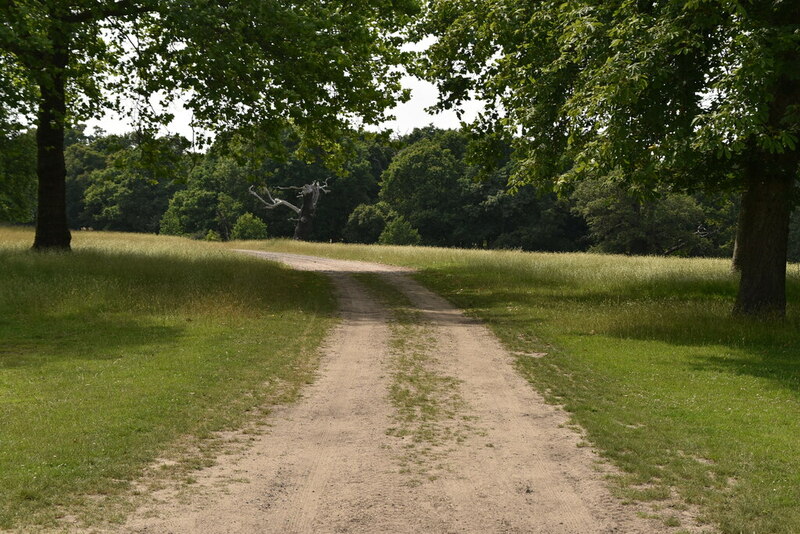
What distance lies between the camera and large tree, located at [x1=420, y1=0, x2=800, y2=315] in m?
12.8

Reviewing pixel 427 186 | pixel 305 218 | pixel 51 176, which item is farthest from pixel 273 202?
pixel 51 176

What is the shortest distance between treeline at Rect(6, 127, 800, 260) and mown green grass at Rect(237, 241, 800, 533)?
31.6 meters

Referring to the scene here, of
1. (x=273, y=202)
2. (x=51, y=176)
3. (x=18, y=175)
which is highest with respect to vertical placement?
(x=273, y=202)

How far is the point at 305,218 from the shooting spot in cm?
7612

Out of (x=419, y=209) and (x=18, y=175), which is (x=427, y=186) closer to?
(x=419, y=209)

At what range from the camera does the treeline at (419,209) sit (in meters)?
64.1

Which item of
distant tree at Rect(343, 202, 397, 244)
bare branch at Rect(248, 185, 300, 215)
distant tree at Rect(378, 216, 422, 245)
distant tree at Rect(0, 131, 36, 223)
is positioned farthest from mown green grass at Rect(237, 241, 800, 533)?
bare branch at Rect(248, 185, 300, 215)

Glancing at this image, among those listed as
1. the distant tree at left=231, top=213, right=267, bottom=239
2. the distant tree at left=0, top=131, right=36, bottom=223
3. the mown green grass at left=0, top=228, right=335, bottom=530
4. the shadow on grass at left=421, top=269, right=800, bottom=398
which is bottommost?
the mown green grass at left=0, top=228, right=335, bottom=530

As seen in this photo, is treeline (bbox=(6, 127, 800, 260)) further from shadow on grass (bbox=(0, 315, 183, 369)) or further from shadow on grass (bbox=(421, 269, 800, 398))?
shadow on grass (bbox=(0, 315, 183, 369))

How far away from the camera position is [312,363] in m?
12.4

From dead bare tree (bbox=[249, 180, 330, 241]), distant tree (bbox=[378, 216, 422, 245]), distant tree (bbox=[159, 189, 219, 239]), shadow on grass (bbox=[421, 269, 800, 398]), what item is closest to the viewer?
shadow on grass (bbox=[421, 269, 800, 398])

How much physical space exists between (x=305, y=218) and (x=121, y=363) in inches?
2554

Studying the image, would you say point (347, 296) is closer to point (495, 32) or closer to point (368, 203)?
point (495, 32)

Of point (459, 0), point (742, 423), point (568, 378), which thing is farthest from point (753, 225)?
point (459, 0)
